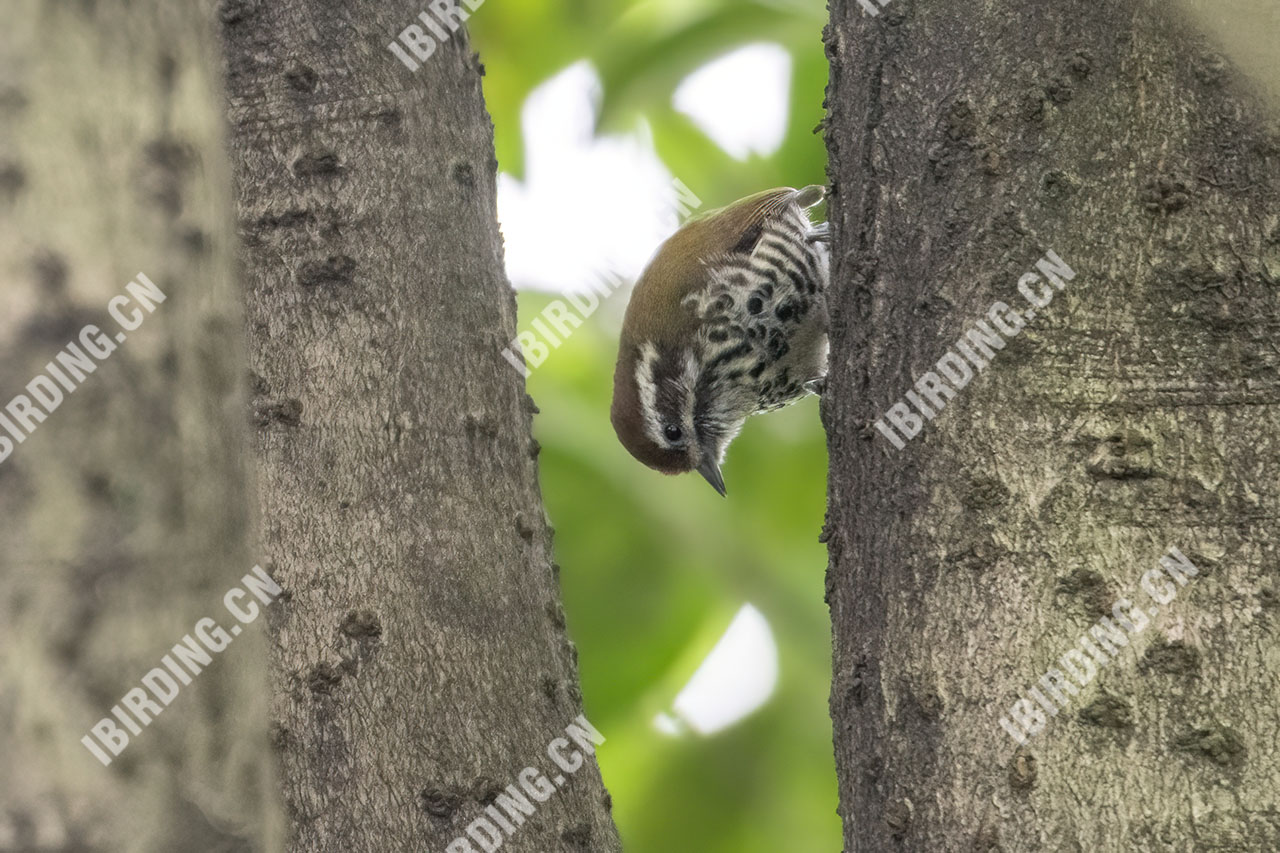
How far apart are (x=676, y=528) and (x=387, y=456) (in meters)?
2.11

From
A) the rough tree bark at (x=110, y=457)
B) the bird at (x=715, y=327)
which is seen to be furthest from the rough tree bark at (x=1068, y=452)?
the bird at (x=715, y=327)

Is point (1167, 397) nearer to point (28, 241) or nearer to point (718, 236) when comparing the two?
point (28, 241)

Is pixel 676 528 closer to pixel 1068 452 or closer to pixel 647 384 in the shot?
pixel 647 384

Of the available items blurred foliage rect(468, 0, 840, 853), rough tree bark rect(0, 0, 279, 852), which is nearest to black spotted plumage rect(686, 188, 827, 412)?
blurred foliage rect(468, 0, 840, 853)

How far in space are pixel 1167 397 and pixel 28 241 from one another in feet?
3.36

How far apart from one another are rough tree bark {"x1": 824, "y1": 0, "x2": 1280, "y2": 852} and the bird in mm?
1587

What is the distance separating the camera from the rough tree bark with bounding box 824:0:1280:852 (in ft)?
3.86

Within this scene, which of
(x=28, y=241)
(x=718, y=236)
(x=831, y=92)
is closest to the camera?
(x=28, y=241)

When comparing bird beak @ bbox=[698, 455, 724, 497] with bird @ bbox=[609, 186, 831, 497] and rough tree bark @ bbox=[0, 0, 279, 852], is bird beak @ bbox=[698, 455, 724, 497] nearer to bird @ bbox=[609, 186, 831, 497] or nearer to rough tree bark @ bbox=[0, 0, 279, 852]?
bird @ bbox=[609, 186, 831, 497]

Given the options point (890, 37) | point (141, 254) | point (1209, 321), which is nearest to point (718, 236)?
point (890, 37)

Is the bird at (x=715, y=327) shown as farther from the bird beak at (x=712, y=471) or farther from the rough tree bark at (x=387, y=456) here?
the rough tree bark at (x=387, y=456)

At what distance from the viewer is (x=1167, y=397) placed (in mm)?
1221

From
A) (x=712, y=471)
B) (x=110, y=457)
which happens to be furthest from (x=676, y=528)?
(x=110, y=457)

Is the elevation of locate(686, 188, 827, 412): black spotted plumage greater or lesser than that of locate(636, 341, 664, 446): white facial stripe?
greater
